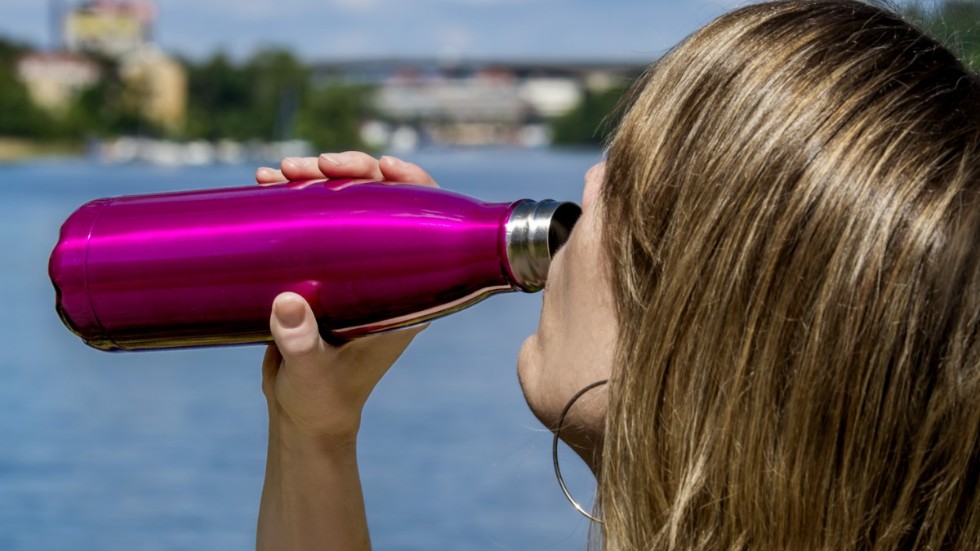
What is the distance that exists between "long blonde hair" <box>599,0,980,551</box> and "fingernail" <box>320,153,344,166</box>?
340 mm

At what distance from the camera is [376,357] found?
4.36 ft

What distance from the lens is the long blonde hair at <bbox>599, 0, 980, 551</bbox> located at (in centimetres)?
86

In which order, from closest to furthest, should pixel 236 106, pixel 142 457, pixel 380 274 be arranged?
pixel 380 274 < pixel 142 457 < pixel 236 106

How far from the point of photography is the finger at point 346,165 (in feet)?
3.97

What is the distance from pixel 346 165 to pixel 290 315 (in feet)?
0.57

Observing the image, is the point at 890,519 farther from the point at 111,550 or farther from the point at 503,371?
the point at 503,371

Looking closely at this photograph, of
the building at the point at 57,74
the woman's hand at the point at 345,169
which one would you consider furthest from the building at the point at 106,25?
the woman's hand at the point at 345,169

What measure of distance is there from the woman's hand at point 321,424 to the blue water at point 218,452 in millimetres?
2642

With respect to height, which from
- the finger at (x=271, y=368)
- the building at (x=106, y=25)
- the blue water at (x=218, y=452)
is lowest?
the building at (x=106, y=25)

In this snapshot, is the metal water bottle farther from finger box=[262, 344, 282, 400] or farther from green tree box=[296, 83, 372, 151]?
green tree box=[296, 83, 372, 151]

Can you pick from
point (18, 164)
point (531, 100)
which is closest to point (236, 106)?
point (18, 164)

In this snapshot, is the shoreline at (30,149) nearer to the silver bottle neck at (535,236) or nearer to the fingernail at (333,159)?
the fingernail at (333,159)

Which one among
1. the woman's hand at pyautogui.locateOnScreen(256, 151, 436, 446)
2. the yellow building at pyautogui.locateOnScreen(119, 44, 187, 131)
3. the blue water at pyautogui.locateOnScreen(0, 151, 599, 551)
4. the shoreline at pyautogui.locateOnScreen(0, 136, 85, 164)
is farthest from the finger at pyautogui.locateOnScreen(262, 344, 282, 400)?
the yellow building at pyautogui.locateOnScreen(119, 44, 187, 131)

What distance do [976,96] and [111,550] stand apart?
19.8 feet
